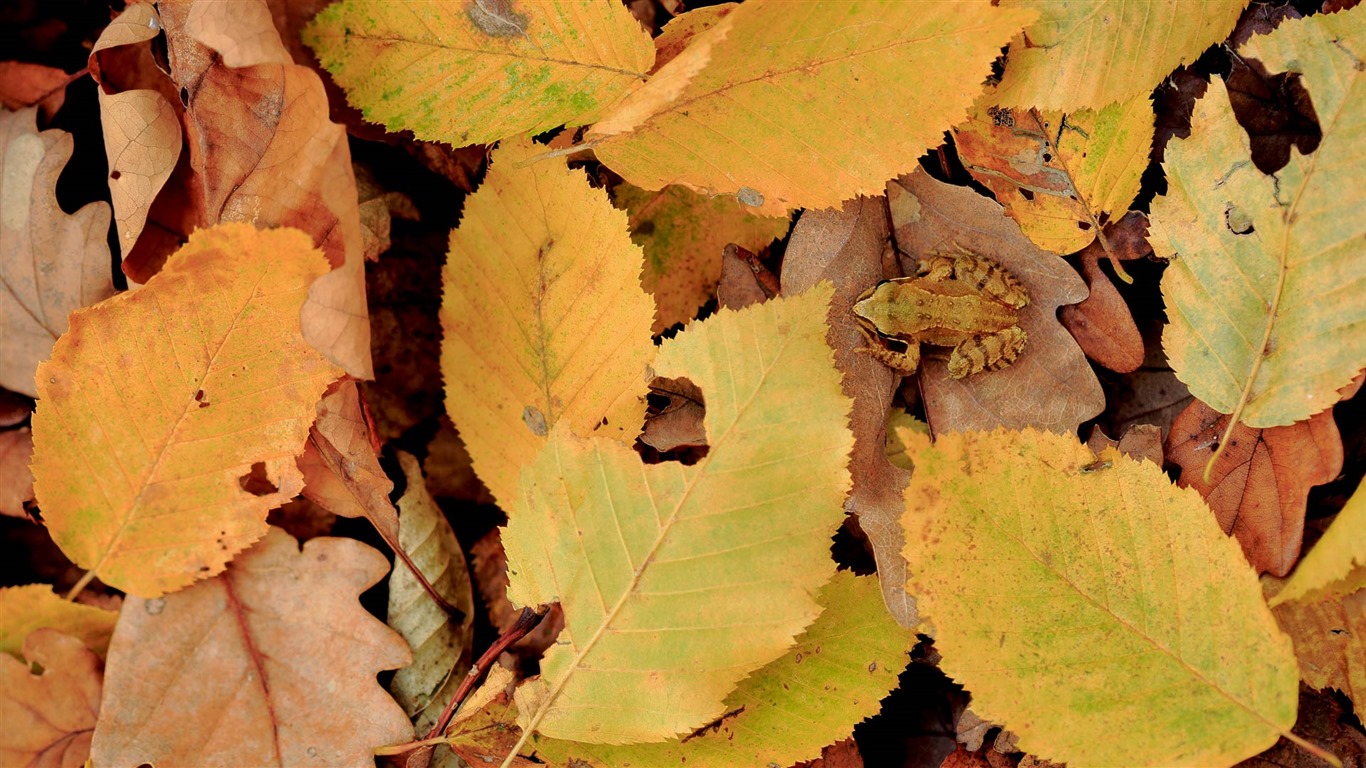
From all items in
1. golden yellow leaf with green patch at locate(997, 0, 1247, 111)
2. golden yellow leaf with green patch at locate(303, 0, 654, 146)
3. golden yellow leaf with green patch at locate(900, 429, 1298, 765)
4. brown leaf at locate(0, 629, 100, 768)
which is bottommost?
brown leaf at locate(0, 629, 100, 768)

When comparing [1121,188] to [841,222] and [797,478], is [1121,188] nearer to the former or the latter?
[841,222]

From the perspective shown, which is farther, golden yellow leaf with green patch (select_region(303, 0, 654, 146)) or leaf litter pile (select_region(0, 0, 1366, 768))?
golden yellow leaf with green patch (select_region(303, 0, 654, 146))

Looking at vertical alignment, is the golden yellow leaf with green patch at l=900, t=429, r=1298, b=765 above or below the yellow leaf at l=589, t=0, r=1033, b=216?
below

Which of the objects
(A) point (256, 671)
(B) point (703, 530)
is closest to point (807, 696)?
(B) point (703, 530)

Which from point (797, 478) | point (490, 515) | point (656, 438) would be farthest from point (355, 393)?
point (797, 478)

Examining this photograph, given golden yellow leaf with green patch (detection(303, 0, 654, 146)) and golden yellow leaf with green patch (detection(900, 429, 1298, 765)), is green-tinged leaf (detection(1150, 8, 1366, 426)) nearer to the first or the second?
golden yellow leaf with green patch (detection(900, 429, 1298, 765))

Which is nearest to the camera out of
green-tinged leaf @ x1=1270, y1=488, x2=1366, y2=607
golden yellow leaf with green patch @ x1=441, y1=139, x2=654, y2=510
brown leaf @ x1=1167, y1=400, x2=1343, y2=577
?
green-tinged leaf @ x1=1270, y1=488, x2=1366, y2=607

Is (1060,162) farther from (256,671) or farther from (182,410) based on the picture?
(256,671)

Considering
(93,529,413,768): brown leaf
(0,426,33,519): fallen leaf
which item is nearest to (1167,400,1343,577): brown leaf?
(93,529,413,768): brown leaf
